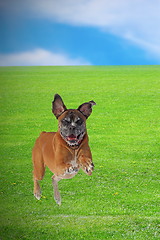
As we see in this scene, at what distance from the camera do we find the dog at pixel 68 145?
8.50 ft

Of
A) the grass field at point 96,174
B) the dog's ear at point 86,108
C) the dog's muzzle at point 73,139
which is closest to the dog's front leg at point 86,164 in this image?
the dog's muzzle at point 73,139

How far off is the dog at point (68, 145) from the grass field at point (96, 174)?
4.46m

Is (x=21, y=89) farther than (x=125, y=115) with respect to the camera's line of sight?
Yes

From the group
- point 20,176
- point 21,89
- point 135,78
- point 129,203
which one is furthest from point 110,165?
point 135,78

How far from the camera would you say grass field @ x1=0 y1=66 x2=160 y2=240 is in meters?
7.80

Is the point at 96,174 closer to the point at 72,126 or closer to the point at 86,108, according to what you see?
the point at 86,108

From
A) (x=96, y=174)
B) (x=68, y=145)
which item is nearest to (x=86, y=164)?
(x=68, y=145)

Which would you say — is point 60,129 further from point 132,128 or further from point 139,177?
point 132,128

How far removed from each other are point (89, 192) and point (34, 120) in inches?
419

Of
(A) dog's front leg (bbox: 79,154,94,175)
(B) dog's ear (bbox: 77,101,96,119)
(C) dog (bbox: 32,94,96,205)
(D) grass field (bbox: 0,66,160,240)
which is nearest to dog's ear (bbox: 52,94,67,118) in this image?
(C) dog (bbox: 32,94,96,205)

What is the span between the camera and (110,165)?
1345cm

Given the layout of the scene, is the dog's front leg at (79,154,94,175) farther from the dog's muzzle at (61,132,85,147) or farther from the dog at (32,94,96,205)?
the dog's muzzle at (61,132,85,147)

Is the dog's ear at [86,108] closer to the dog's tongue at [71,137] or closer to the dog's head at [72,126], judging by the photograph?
the dog's head at [72,126]

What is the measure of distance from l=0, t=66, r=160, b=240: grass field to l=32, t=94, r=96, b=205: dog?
14.6 feet
